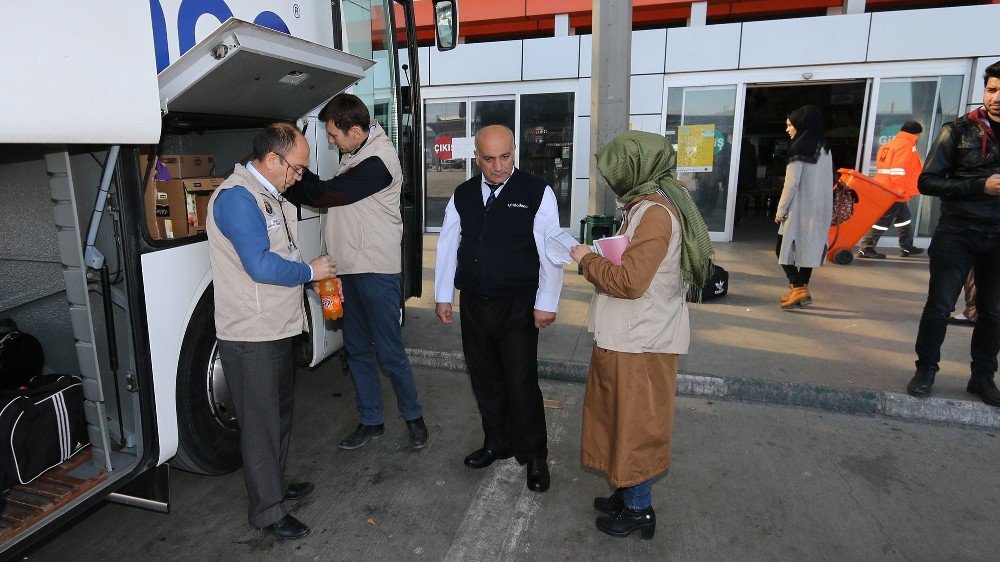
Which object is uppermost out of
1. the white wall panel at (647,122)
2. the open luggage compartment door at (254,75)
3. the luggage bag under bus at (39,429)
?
the white wall panel at (647,122)

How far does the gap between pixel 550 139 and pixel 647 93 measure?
1747 millimetres

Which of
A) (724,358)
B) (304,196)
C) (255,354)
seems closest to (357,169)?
(304,196)

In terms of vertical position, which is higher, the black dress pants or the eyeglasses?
the eyeglasses

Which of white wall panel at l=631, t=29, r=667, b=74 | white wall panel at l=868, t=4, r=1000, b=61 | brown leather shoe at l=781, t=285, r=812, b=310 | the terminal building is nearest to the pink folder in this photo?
brown leather shoe at l=781, t=285, r=812, b=310

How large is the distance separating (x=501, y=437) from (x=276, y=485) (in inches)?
47.1

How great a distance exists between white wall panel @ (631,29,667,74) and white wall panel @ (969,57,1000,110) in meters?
4.29

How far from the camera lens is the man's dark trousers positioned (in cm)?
269

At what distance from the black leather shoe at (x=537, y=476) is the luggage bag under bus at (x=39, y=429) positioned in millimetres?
2121

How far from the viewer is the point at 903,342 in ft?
17.3

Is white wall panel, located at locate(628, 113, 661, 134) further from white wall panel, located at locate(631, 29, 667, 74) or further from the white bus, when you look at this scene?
the white bus

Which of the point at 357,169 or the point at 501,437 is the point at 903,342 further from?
the point at 357,169

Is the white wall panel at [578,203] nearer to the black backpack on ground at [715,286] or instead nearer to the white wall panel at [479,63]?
the white wall panel at [479,63]

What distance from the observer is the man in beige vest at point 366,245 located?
10.8 feet

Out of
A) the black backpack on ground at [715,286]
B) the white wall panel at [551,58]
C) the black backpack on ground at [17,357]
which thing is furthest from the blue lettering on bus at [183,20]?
the white wall panel at [551,58]
